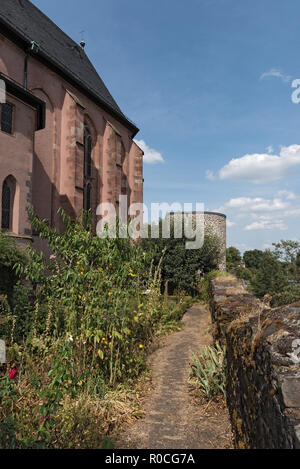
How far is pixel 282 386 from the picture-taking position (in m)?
1.98

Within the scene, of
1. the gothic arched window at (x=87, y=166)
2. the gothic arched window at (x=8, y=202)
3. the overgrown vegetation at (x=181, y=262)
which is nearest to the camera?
the gothic arched window at (x=8, y=202)

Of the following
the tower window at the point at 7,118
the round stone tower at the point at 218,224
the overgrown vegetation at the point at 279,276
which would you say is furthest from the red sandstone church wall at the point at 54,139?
the overgrown vegetation at the point at 279,276

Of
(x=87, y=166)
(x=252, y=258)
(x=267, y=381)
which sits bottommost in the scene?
(x=252, y=258)

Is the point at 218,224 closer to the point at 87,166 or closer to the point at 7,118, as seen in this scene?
the point at 87,166

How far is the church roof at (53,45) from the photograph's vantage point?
15.7m

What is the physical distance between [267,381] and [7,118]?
12.3 metres

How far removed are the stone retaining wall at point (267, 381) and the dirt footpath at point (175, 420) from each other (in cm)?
43

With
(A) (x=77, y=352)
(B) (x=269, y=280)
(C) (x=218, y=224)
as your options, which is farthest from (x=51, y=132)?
(B) (x=269, y=280)

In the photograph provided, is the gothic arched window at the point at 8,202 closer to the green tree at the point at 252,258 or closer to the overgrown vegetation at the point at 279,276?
the overgrown vegetation at the point at 279,276

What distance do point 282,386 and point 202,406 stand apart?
2811mm

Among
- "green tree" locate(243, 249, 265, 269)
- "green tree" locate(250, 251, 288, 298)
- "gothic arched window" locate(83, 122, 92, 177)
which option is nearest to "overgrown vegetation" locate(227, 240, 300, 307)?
"green tree" locate(250, 251, 288, 298)

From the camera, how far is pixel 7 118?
11.6 m
